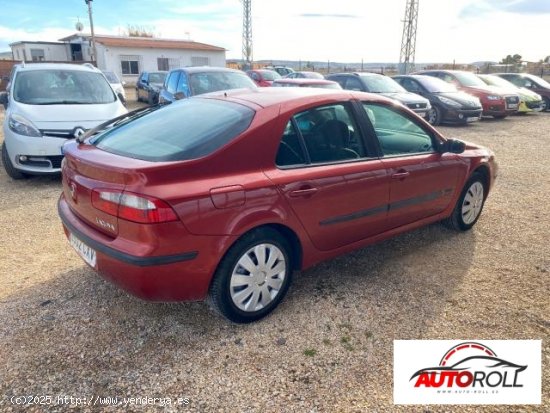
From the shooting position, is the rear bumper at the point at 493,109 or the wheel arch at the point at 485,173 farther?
the rear bumper at the point at 493,109

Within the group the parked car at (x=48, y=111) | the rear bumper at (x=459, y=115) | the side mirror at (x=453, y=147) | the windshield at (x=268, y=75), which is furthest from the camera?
the windshield at (x=268, y=75)

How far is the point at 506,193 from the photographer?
6.10 m

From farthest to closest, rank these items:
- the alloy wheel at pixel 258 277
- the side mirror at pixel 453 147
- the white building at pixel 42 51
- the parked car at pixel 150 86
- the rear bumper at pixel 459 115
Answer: the white building at pixel 42 51 < the parked car at pixel 150 86 < the rear bumper at pixel 459 115 < the side mirror at pixel 453 147 < the alloy wheel at pixel 258 277

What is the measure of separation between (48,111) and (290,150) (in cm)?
468

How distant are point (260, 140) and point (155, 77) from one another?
55.3 ft

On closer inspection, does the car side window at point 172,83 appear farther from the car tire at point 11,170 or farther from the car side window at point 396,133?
the car side window at point 396,133

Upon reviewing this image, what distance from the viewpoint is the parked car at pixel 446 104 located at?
12.4 m

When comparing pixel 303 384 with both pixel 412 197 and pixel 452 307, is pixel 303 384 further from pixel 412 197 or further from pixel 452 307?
pixel 412 197

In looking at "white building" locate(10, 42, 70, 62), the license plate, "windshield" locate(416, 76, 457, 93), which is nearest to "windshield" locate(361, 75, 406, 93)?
"windshield" locate(416, 76, 457, 93)

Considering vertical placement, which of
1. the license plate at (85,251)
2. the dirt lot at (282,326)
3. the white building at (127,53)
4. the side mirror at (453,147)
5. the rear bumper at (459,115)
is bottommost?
the dirt lot at (282,326)

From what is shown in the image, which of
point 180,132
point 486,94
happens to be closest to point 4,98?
point 180,132

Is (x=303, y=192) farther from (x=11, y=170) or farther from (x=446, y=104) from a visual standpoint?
(x=446, y=104)

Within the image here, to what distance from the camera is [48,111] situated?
6086mm

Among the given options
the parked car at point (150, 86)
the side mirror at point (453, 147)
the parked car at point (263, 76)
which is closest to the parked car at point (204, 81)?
the side mirror at point (453, 147)
